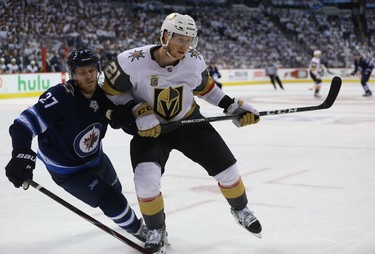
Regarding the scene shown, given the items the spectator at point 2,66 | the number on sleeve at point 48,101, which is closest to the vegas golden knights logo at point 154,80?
the number on sleeve at point 48,101

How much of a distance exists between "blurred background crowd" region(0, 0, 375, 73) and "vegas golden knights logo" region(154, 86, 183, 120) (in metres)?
10.9

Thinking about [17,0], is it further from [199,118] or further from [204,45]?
[199,118]

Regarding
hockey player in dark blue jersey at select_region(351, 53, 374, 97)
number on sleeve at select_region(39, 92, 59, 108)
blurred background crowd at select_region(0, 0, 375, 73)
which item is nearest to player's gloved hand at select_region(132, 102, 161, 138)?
number on sleeve at select_region(39, 92, 59, 108)

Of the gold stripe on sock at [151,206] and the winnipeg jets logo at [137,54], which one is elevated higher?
the winnipeg jets logo at [137,54]

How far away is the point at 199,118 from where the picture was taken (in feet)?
10.1

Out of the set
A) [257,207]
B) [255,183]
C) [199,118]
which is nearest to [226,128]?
[255,183]

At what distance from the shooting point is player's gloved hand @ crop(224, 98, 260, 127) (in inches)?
127

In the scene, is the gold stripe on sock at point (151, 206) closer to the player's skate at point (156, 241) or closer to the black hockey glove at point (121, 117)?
the player's skate at point (156, 241)

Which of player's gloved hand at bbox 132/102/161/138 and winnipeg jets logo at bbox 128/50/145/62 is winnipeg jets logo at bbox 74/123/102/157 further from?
winnipeg jets logo at bbox 128/50/145/62

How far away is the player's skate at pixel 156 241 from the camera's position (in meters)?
2.75

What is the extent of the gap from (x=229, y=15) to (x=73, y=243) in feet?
83.1

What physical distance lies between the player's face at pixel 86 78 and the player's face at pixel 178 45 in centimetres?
38

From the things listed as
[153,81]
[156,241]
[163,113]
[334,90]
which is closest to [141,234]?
[156,241]

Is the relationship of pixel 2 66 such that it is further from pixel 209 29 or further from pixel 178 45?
pixel 209 29
